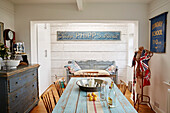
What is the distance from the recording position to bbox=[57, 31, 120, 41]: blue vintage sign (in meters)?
5.64

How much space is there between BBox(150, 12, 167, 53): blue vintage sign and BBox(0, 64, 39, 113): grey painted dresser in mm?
2861

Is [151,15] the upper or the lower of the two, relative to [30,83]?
upper

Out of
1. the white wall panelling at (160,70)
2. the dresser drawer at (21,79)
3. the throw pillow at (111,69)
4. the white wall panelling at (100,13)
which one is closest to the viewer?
the dresser drawer at (21,79)

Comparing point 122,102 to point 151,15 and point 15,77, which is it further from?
point 151,15

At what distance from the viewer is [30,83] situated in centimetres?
314

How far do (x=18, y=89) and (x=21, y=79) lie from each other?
0.20 metres

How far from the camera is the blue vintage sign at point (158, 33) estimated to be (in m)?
2.96

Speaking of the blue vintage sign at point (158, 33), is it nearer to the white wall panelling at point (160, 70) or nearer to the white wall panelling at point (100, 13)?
the white wall panelling at point (160, 70)

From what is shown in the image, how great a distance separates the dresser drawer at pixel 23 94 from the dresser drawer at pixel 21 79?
0.09 meters

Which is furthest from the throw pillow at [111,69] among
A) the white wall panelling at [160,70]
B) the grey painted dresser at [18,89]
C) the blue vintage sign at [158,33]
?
the grey painted dresser at [18,89]

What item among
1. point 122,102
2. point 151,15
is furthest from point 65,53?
point 122,102

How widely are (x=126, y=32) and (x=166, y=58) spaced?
288cm

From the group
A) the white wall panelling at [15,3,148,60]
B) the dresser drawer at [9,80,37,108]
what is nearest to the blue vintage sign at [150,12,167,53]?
the white wall panelling at [15,3,148,60]

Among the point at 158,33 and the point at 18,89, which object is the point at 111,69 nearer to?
the point at 158,33
